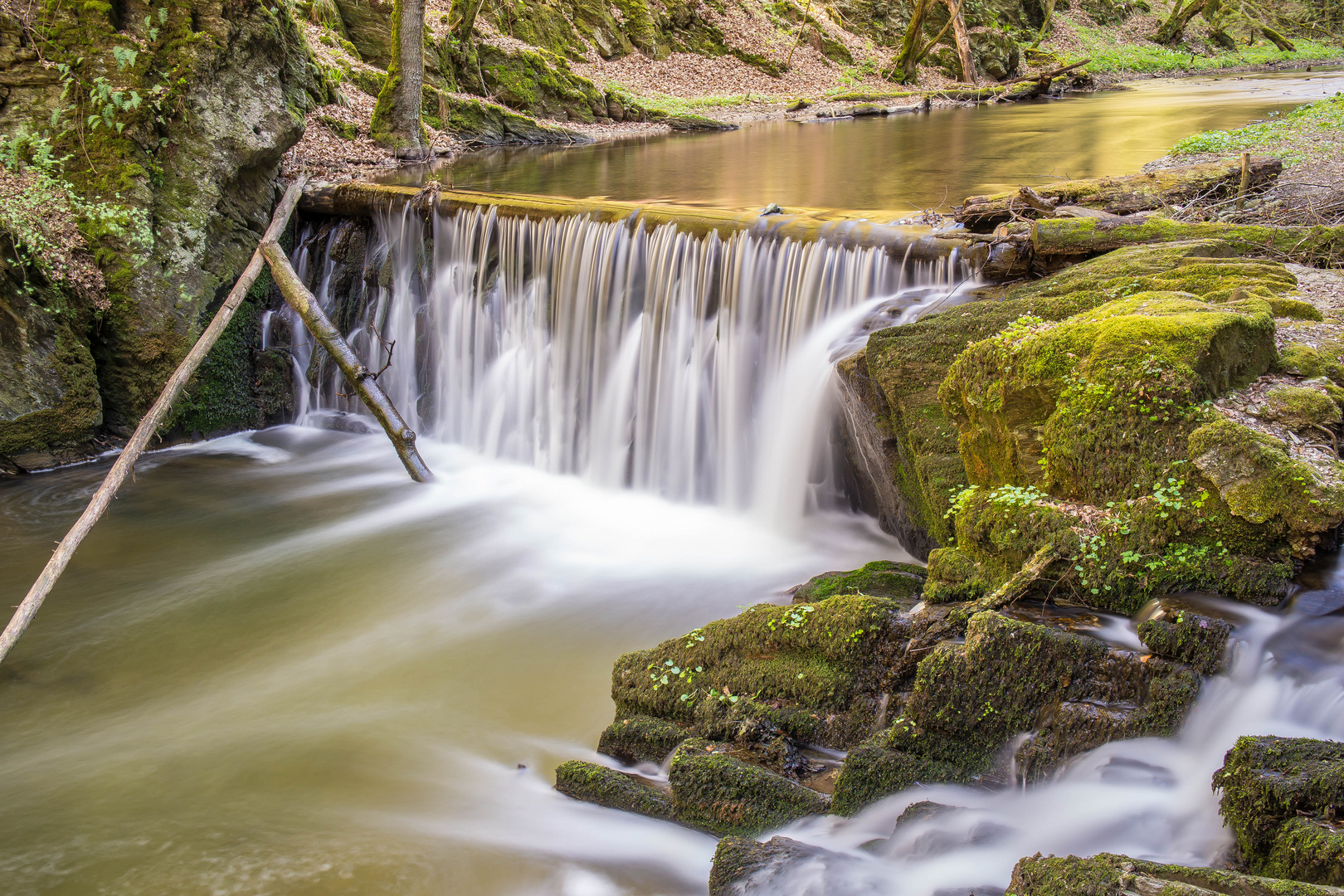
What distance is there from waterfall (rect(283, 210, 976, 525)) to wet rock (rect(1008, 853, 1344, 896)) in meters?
4.16

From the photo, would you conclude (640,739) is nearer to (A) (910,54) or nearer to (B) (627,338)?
(B) (627,338)

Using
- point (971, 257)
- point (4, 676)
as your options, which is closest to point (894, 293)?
point (971, 257)

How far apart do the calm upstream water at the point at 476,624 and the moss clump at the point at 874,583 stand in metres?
1.08

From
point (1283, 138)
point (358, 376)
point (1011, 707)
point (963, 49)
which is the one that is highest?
point (963, 49)

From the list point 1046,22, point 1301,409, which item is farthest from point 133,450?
point 1046,22

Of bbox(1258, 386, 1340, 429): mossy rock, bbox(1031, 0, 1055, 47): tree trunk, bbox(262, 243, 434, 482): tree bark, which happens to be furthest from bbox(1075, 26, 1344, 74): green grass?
bbox(1258, 386, 1340, 429): mossy rock

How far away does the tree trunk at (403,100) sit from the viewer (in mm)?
14180

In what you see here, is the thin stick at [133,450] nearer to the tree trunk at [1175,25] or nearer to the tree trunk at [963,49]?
the tree trunk at [963,49]

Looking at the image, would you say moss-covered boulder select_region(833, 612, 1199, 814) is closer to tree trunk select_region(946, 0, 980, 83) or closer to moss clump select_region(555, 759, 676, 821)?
moss clump select_region(555, 759, 676, 821)

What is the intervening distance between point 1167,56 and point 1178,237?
123 ft

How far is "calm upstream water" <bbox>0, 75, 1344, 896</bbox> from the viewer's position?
287 cm

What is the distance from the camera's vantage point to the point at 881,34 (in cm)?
3522

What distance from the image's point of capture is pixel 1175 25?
3772cm

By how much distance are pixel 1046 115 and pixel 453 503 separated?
1836 centimetres
